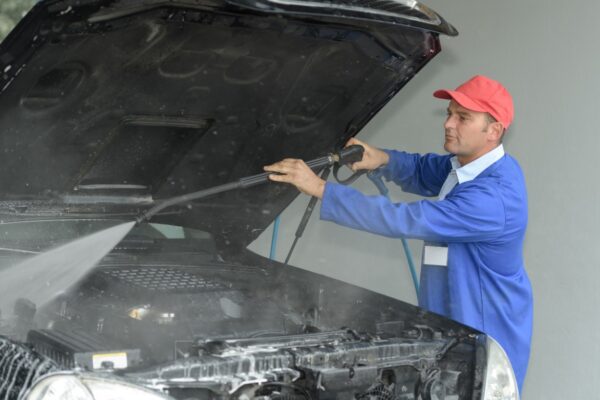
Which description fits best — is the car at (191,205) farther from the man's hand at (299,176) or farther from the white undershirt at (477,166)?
the white undershirt at (477,166)

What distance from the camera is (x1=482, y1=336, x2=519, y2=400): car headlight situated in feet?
9.94

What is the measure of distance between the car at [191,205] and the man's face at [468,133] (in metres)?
0.30

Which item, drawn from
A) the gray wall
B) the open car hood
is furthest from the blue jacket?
the gray wall

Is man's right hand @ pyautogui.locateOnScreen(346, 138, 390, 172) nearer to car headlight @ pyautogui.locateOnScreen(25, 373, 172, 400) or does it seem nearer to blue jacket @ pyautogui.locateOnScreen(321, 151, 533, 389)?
blue jacket @ pyautogui.locateOnScreen(321, 151, 533, 389)

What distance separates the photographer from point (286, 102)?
144 inches

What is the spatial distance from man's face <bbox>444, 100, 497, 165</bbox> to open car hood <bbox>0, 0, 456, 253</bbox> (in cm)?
30

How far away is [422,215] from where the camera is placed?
11.5 feet

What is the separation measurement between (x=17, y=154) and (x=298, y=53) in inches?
42.9

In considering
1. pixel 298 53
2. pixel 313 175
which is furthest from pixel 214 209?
pixel 298 53

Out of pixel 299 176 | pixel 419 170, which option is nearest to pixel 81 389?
pixel 299 176

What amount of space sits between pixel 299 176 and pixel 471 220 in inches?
27.8

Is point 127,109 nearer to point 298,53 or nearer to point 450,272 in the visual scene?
point 298,53

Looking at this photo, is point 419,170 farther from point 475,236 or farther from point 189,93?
point 189,93

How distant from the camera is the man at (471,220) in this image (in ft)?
11.6
